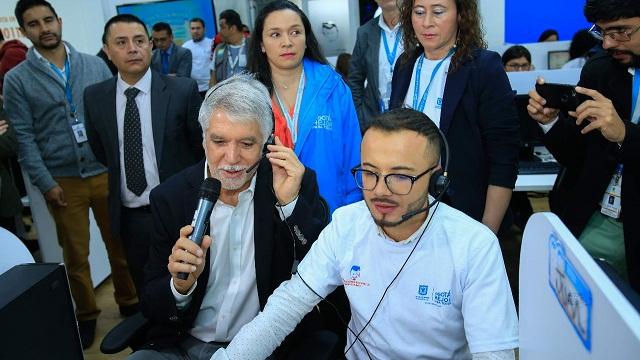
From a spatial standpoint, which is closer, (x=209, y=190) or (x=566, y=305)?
(x=566, y=305)

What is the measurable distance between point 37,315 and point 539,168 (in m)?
2.79

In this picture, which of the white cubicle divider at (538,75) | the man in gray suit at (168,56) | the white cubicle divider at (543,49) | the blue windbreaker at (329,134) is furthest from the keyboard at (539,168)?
the man in gray suit at (168,56)

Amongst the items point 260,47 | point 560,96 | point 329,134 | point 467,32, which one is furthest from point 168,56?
point 560,96

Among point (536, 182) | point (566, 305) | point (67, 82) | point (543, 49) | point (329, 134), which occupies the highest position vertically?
point (67, 82)

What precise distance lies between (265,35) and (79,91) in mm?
1381

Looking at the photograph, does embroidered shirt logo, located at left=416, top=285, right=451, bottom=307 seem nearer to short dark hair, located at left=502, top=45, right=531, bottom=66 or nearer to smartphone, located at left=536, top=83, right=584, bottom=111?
smartphone, located at left=536, top=83, right=584, bottom=111

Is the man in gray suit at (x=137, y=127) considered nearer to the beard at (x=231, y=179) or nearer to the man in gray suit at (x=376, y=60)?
the beard at (x=231, y=179)

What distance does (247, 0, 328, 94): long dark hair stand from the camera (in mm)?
2225

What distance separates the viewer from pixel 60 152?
2891 millimetres

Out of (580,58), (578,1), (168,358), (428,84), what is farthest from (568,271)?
(578,1)

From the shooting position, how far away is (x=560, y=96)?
1780 mm

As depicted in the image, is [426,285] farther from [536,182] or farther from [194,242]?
[536,182]

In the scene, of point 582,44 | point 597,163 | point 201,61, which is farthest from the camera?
point 201,61

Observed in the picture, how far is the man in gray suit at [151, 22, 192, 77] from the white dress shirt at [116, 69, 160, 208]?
4223 millimetres
